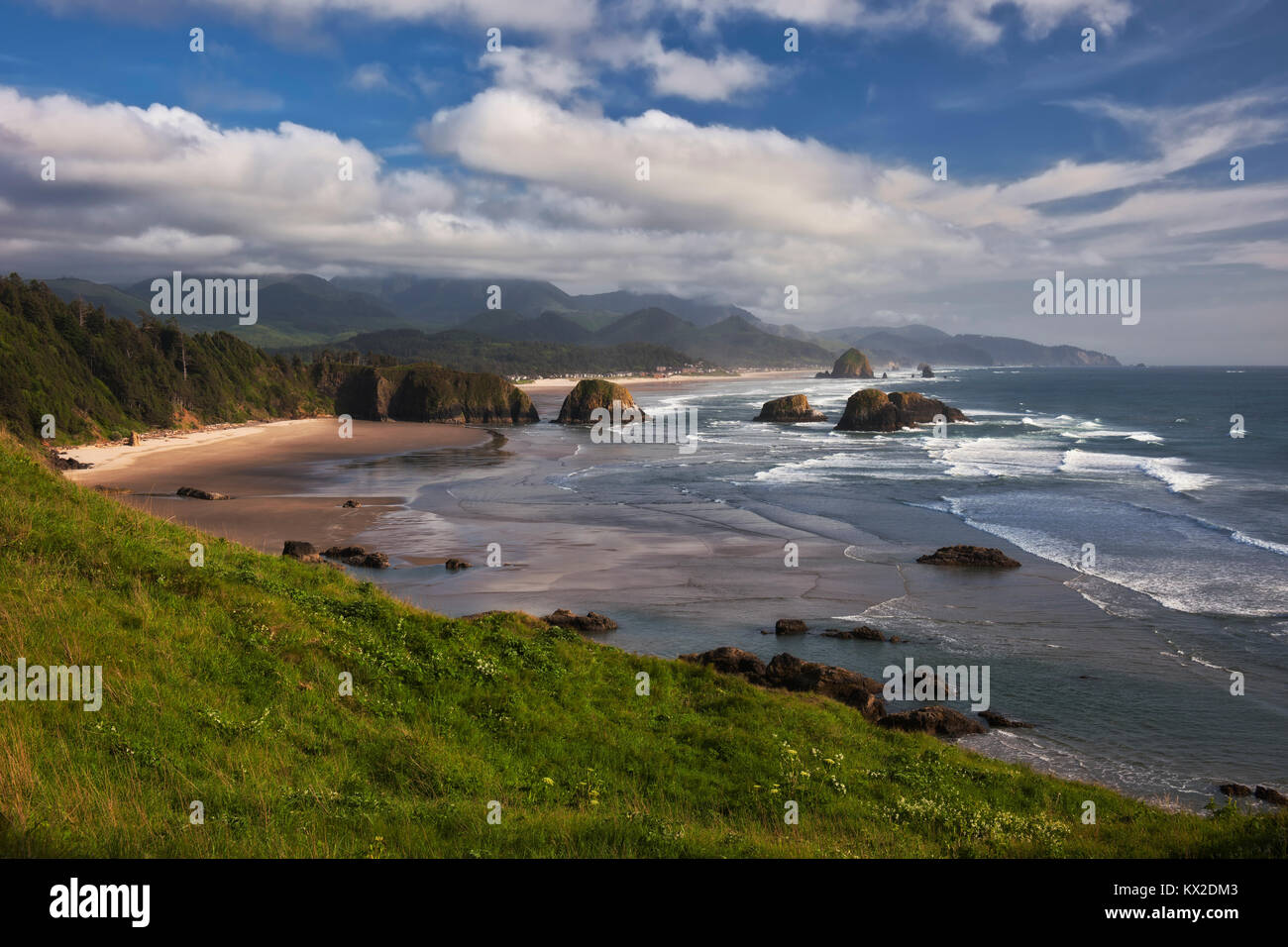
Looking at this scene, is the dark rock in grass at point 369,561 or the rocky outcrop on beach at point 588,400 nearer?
the dark rock in grass at point 369,561

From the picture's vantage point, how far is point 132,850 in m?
6.48

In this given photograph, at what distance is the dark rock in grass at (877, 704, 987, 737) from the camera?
666 inches

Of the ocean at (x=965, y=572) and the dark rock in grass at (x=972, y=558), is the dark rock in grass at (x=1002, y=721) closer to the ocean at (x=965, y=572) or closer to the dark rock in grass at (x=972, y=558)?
the ocean at (x=965, y=572)

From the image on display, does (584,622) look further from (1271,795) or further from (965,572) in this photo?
(1271,795)

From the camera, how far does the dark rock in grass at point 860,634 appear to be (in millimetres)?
22891

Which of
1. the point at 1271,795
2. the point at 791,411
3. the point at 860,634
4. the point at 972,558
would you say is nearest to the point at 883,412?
the point at 791,411

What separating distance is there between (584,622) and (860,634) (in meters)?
7.75

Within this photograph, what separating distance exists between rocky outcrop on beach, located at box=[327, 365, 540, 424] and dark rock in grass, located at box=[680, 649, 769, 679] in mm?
89807

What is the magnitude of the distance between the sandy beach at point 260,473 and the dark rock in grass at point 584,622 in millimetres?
9846

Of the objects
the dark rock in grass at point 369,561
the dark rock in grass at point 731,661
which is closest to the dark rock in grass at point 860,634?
the dark rock in grass at point 731,661

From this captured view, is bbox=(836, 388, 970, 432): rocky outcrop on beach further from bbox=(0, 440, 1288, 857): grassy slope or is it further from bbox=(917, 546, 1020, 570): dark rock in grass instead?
bbox=(0, 440, 1288, 857): grassy slope
